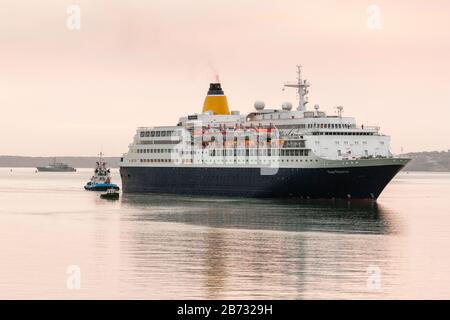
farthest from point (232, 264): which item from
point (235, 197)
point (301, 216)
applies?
point (235, 197)

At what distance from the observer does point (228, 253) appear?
1927 inches

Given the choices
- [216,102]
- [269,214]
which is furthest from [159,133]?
[269,214]

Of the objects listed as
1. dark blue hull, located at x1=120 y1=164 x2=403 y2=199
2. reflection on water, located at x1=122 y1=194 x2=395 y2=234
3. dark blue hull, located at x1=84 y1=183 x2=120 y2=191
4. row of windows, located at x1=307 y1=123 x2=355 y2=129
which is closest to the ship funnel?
dark blue hull, located at x1=120 y1=164 x2=403 y2=199

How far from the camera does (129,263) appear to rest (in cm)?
4503

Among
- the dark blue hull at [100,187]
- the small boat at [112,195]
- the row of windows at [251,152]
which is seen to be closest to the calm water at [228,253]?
the row of windows at [251,152]

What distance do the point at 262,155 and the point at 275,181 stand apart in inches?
161

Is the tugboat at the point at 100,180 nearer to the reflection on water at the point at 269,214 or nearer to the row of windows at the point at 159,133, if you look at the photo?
the row of windows at the point at 159,133

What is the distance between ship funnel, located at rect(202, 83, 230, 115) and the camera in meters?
114

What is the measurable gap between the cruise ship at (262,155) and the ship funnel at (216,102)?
4 cm

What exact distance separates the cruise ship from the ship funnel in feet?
0.12

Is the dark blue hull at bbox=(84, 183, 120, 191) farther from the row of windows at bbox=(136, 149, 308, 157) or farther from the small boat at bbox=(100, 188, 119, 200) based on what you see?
the row of windows at bbox=(136, 149, 308, 157)

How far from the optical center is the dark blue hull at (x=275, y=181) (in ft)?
296

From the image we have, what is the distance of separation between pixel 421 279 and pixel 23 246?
24456 millimetres

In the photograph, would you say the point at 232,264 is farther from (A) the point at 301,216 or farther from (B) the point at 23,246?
(A) the point at 301,216
